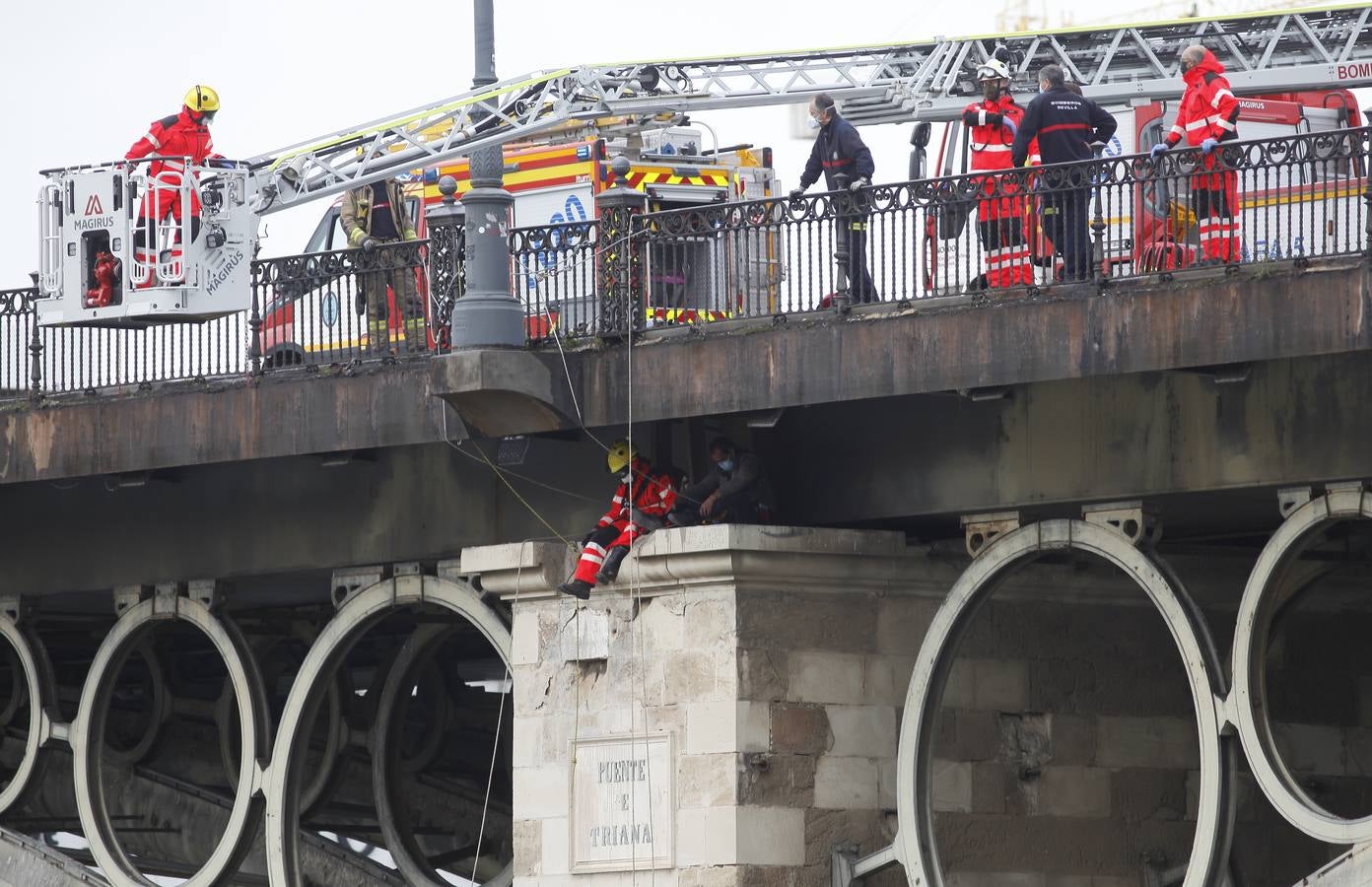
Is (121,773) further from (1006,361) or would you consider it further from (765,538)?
(1006,361)

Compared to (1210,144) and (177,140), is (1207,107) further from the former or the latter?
(177,140)

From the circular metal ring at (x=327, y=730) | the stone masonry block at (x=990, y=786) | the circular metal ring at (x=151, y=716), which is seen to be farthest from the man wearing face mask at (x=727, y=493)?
the circular metal ring at (x=151, y=716)

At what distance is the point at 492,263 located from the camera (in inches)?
1021

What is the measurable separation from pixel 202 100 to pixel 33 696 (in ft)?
27.1

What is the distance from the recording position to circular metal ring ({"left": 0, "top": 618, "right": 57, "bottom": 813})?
112 ft

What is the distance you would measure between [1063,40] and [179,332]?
1194cm

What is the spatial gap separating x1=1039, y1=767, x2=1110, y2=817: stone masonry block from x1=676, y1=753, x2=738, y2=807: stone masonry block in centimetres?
374

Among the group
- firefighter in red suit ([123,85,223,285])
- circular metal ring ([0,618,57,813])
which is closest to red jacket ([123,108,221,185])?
firefighter in red suit ([123,85,223,285])

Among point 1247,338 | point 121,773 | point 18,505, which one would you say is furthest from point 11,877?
point 1247,338

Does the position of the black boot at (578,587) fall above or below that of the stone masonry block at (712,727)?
above

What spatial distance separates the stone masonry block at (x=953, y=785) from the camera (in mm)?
27000

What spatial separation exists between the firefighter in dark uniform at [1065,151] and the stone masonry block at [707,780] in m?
5.25

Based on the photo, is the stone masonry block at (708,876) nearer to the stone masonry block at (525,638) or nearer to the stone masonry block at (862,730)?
the stone masonry block at (862,730)

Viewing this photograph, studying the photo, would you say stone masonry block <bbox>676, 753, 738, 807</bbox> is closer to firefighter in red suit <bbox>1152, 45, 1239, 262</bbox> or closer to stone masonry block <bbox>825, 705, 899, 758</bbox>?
stone masonry block <bbox>825, 705, 899, 758</bbox>
